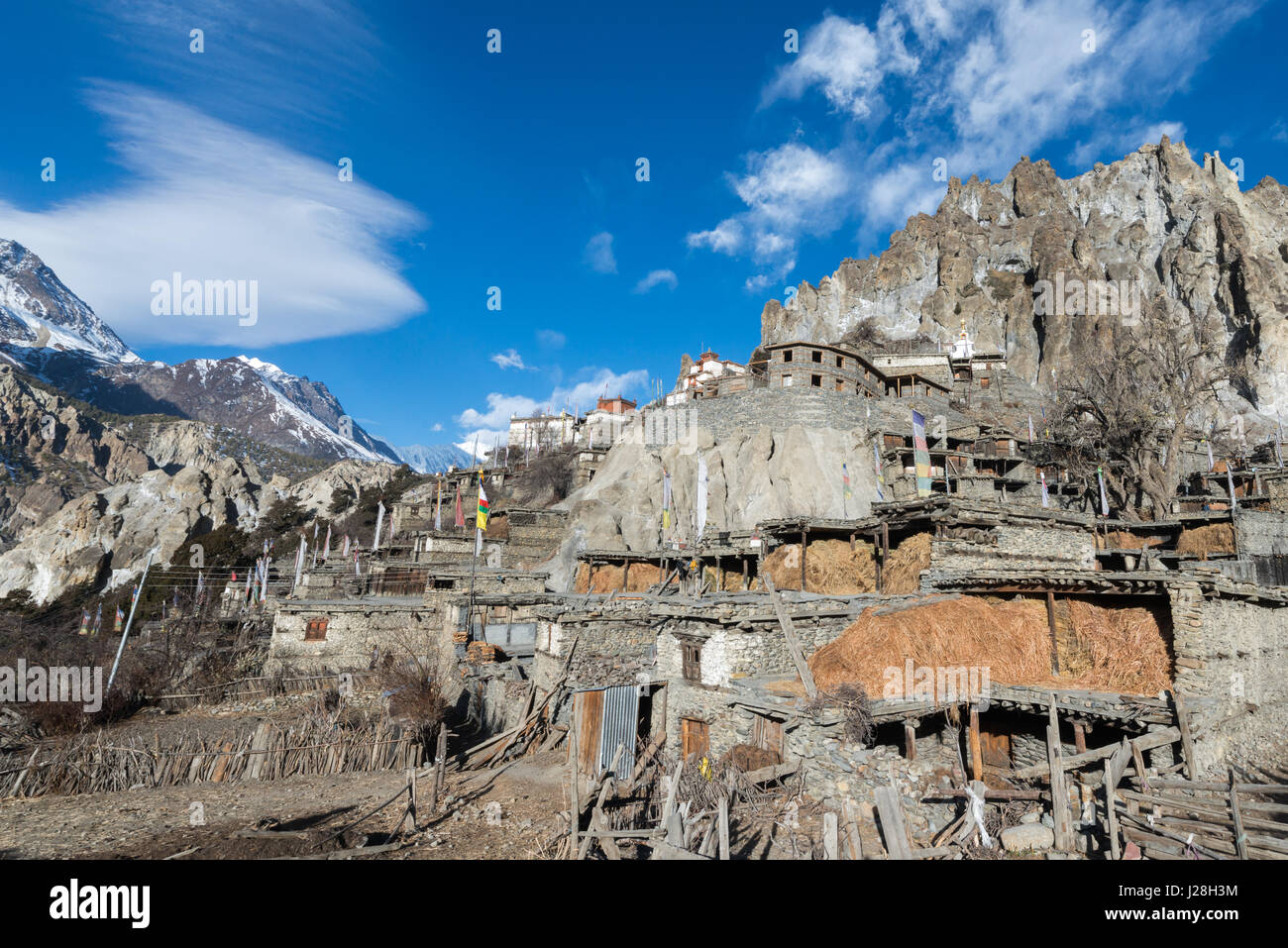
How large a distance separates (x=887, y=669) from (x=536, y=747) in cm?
1081

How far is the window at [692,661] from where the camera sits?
61.4 ft

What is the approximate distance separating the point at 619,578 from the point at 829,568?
1345 centimetres

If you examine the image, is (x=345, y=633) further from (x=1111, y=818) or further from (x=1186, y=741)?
(x=1186, y=741)

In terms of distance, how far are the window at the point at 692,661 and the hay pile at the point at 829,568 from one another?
31.0 ft

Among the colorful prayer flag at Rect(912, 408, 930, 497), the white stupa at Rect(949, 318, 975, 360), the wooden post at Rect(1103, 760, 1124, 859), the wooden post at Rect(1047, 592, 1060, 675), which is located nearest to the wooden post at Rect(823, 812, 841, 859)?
the wooden post at Rect(1103, 760, 1124, 859)

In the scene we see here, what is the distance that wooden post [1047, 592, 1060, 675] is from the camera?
678 inches

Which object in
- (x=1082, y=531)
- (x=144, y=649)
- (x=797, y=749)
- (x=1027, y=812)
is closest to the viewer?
(x=1027, y=812)

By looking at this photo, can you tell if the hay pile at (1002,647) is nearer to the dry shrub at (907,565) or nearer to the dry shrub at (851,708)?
the dry shrub at (851,708)

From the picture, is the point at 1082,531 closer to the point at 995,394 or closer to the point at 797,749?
the point at 797,749

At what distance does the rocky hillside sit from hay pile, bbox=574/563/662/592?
220 ft

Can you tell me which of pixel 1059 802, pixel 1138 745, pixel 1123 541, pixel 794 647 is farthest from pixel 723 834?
pixel 1123 541

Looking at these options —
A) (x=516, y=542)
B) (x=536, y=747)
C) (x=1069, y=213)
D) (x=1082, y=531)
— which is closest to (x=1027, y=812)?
(x=536, y=747)

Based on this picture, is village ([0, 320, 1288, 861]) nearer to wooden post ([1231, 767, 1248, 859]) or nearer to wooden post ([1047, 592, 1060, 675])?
wooden post ([1047, 592, 1060, 675])

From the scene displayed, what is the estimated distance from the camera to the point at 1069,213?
10044 centimetres
